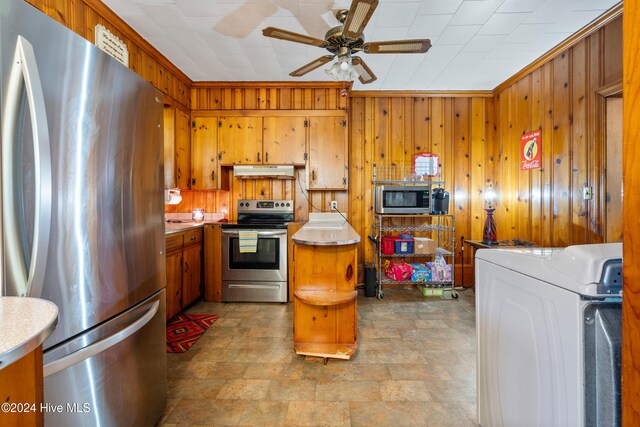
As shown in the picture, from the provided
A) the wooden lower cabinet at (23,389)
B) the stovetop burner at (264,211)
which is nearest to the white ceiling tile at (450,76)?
the stovetop burner at (264,211)

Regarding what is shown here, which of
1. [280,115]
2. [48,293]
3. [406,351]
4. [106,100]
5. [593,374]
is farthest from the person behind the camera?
[280,115]

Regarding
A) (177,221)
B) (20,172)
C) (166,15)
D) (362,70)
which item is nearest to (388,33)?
(362,70)

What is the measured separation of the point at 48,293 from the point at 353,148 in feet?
11.6

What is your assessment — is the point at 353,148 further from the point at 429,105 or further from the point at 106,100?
the point at 106,100

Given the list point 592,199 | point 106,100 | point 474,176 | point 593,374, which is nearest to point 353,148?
point 474,176

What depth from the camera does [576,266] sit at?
79 centimetres

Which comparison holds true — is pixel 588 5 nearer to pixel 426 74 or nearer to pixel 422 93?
pixel 426 74

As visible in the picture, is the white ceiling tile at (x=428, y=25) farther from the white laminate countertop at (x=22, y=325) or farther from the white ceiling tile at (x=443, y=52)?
the white laminate countertop at (x=22, y=325)

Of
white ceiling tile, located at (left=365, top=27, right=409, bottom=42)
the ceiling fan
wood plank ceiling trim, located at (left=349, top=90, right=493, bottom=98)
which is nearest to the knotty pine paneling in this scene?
the ceiling fan

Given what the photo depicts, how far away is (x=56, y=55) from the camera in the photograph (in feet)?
2.98

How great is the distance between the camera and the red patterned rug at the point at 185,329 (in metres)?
2.36

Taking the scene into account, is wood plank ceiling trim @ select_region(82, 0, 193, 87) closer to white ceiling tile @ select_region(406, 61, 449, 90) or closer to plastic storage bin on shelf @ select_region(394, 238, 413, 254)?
white ceiling tile @ select_region(406, 61, 449, 90)

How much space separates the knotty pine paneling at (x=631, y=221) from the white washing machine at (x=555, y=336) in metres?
0.22

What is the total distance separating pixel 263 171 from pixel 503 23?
2.74 meters
